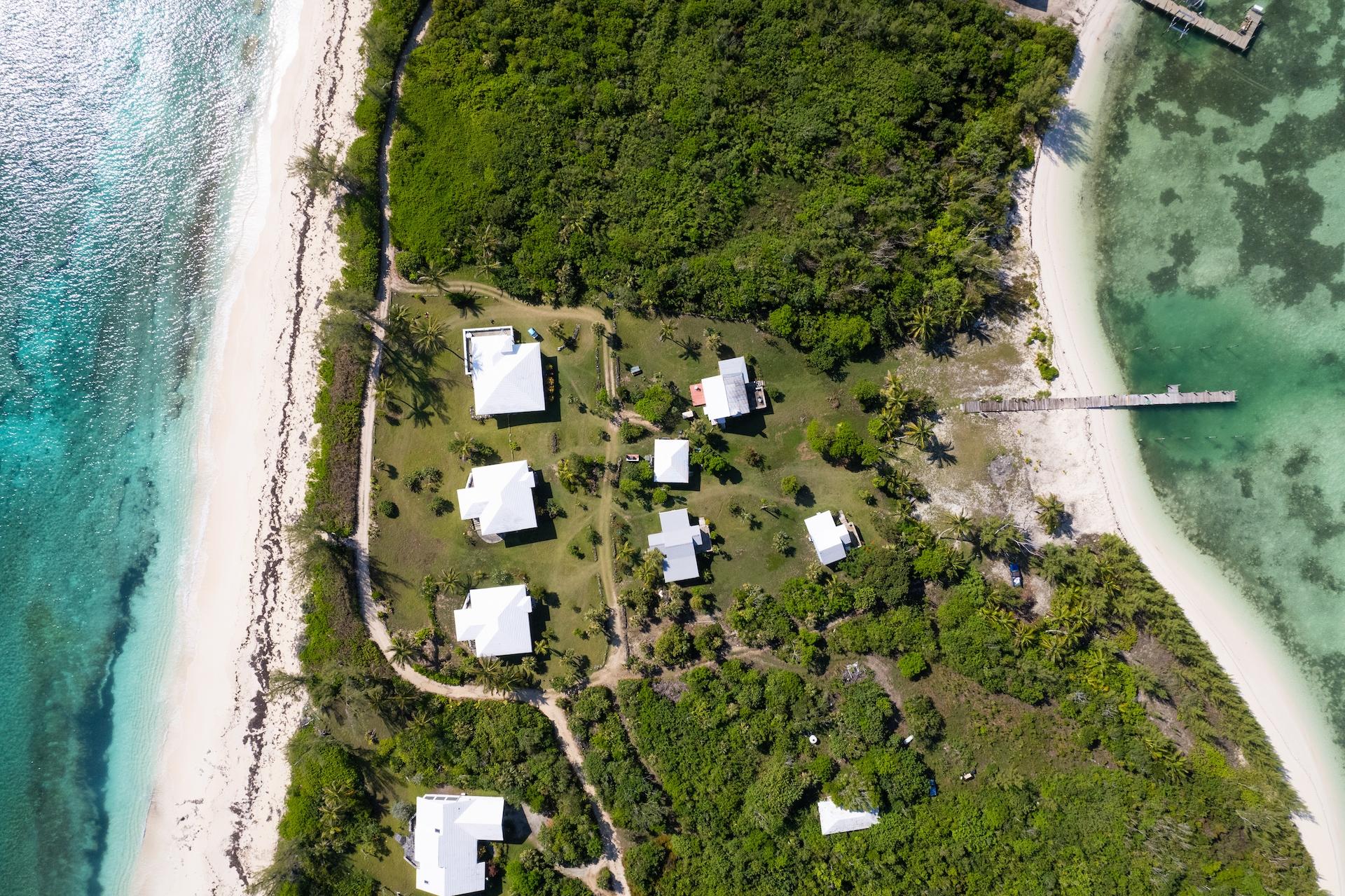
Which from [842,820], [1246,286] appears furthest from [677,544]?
[1246,286]

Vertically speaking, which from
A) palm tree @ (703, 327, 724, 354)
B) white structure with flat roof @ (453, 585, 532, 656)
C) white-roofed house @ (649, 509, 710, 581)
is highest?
palm tree @ (703, 327, 724, 354)

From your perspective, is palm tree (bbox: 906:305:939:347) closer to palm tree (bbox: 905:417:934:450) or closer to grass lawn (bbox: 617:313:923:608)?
grass lawn (bbox: 617:313:923:608)

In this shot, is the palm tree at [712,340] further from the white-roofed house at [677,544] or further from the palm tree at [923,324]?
the palm tree at [923,324]

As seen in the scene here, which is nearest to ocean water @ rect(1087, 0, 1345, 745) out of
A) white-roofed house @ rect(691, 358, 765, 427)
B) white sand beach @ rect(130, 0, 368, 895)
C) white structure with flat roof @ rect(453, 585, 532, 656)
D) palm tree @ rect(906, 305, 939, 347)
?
palm tree @ rect(906, 305, 939, 347)

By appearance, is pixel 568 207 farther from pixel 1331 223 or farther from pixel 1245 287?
pixel 1331 223

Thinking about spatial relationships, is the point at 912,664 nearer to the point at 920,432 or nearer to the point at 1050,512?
the point at 1050,512

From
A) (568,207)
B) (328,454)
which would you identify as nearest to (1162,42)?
(568,207)
